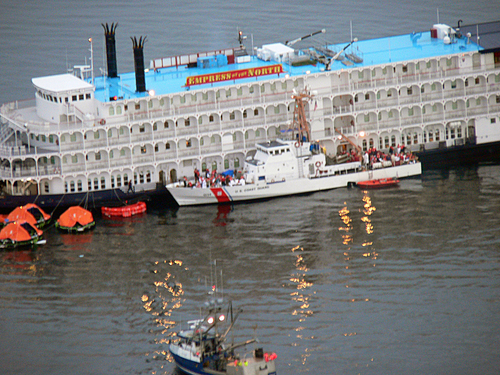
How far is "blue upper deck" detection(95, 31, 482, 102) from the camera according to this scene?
86.2 m

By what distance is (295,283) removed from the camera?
212 ft

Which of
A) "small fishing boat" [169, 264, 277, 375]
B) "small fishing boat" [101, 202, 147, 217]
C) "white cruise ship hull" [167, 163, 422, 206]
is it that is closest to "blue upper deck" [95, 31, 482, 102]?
"white cruise ship hull" [167, 163, 422, 206]

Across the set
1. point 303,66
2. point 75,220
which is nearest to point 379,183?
point 303,66

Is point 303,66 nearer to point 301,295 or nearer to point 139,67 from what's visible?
point 139,67

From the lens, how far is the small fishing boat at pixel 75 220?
76.9 m

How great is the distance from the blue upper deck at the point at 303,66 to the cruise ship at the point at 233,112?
0.38ft

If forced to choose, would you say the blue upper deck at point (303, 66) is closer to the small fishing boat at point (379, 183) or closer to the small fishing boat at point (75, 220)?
the small fishing boat at point (379, 183)

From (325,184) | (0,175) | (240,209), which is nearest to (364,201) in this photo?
(325,184)

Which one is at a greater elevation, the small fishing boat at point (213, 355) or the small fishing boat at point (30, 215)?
the small fishing boat at point (30, 215)

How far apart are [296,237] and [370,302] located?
45.2 ft

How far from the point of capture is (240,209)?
81.4m

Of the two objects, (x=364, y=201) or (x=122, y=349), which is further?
(x=364, y=201)

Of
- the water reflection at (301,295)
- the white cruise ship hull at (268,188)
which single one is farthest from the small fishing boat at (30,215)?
the water reflection at (301,295)

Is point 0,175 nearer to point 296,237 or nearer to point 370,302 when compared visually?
point 296,237
